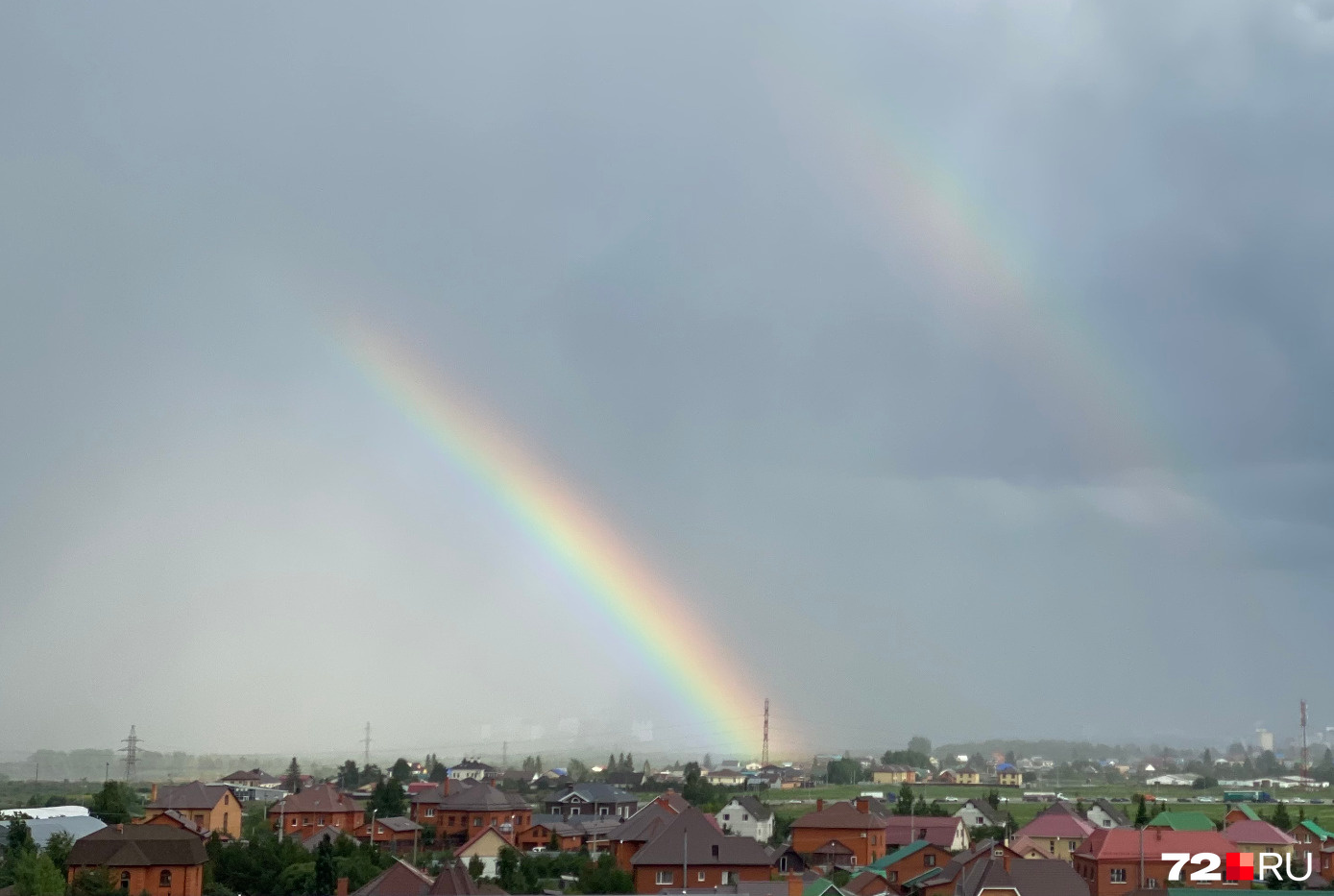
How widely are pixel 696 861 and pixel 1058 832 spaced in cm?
2286

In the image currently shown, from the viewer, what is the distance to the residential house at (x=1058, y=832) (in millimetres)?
57406

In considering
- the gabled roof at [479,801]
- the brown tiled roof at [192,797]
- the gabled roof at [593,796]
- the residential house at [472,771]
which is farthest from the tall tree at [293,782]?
the gabled roof at [479,801]

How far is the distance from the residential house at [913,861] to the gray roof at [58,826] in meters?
33.4

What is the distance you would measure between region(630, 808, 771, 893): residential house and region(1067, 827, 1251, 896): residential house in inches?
514

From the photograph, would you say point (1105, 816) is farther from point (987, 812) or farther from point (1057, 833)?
point (1057, 833)

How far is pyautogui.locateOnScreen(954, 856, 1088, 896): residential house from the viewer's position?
126ft

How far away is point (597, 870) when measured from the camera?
4200 cm

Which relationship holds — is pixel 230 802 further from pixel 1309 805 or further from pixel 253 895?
pixel 1309 805

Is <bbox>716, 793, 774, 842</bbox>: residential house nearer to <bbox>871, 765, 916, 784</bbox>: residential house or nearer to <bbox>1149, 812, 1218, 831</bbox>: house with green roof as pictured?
<bbox>1149, 812, 1218, 831</bbox>: house with green roof

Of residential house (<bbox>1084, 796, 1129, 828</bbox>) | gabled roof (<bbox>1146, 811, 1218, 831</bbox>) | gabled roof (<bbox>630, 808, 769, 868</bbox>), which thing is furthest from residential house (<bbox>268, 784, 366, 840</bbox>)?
residential house (<bbox>1084, 796, 1129, 828</bbox>)

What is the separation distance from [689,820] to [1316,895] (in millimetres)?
20121

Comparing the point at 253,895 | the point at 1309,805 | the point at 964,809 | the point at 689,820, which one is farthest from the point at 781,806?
the point at 253,895

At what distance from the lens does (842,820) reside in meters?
58.8

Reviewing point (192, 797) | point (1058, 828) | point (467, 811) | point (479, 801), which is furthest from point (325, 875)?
point (1058, 828)
